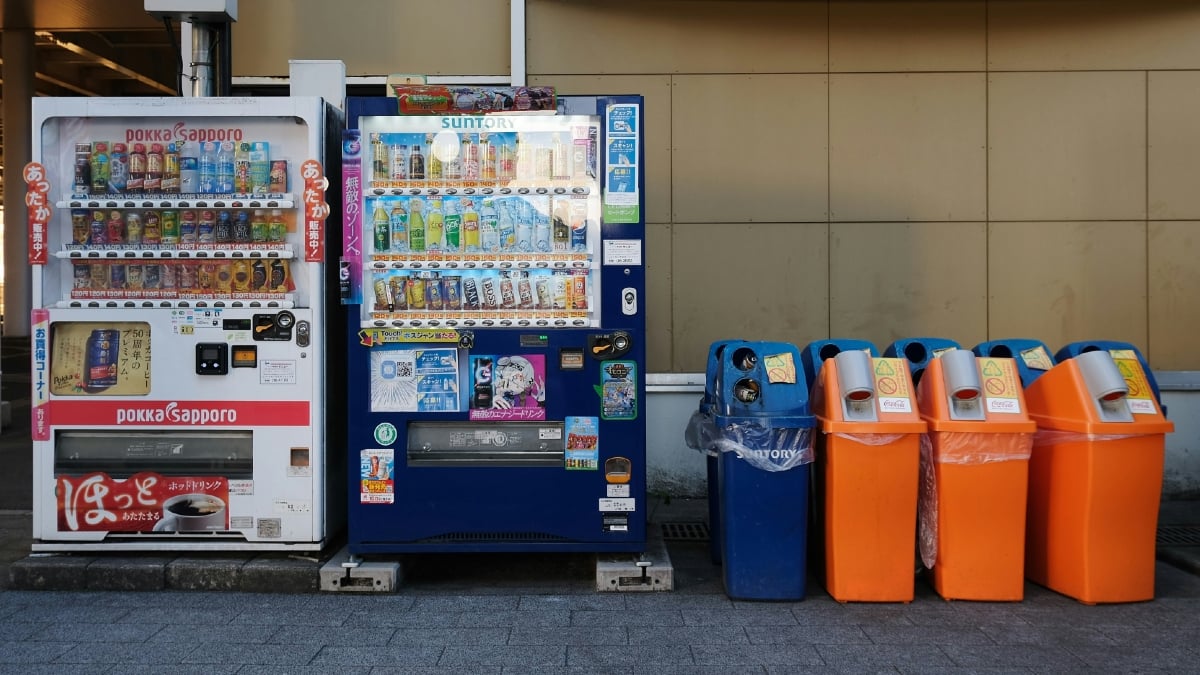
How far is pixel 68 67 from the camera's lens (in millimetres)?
19094

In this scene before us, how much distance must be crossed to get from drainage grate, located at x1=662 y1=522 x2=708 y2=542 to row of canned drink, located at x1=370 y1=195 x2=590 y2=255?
91.1 inches

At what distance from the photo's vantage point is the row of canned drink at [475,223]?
176 inches

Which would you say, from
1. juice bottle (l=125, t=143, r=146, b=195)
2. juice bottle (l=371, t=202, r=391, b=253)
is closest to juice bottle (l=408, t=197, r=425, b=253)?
juice bottle (l=371, t=202, r=391, b=253)

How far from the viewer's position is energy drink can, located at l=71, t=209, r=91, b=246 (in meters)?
4.54

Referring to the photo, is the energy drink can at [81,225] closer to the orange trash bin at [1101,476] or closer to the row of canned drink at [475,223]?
the row of canned drink at [475,223]

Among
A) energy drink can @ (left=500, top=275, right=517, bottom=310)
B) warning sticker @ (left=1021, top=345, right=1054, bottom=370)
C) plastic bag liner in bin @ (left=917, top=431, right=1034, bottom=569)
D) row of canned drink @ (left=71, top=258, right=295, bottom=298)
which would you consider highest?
row of canned drink @ (left=71, top=258, right=295, bottom=298)

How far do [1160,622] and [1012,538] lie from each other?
77cm

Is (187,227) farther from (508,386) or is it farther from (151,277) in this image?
(508,386)

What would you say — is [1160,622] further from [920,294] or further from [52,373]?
[52,373]

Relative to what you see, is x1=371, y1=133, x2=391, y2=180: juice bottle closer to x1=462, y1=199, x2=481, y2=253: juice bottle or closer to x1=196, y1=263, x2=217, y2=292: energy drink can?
x1=462, y1=199, x2=481, y2=253: juice bottle

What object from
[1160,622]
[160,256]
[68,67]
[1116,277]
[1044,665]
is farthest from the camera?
[68,67]

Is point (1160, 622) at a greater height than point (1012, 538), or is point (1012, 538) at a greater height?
point (1012, 538)

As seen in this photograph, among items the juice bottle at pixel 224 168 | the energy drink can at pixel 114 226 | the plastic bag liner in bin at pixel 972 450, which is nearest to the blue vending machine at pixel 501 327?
the juice bottle at pixel 224 168

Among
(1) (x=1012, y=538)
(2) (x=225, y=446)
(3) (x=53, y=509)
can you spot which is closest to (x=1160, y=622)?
(1) (x=1012, y=538)
